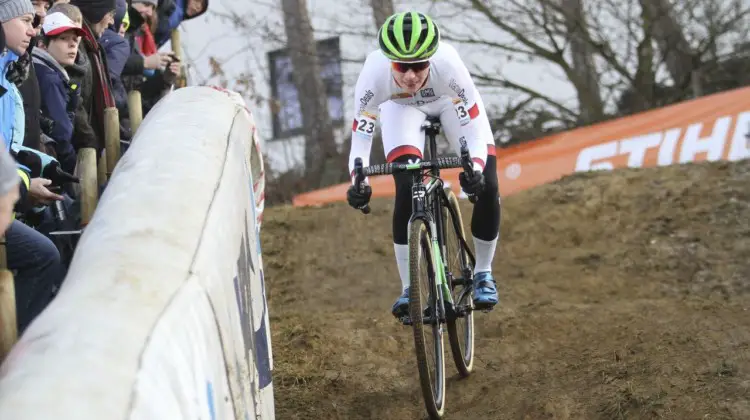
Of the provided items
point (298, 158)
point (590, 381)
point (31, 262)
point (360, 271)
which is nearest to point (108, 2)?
point (31, 262)

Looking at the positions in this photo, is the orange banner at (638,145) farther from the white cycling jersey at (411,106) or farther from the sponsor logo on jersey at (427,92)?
the sponsor logo on jersey at (427,92)

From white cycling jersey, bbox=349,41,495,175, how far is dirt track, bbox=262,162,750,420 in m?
1.48

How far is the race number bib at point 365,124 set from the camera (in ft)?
20.4

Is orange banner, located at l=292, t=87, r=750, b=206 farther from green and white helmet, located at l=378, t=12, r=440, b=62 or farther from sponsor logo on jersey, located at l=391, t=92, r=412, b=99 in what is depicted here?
green and white helmet, located at l=378, t=12, r=440, b=62

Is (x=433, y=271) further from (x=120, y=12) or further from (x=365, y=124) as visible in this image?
(x=120, y=12)

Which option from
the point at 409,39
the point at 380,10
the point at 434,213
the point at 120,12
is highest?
the point at 380,10

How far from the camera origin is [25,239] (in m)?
4.41

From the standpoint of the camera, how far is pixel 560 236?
36.6 feet

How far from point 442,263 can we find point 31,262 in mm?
2475

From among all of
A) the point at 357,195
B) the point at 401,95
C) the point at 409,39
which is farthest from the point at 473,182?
the point at 409,39

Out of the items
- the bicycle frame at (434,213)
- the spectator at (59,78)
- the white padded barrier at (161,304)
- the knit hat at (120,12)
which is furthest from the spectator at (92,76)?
the bicycle frame at (434,213)

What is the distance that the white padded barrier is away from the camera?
2559 mm

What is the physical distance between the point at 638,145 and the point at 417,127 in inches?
287

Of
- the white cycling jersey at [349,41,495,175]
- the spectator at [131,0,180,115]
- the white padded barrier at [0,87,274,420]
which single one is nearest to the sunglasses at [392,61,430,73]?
the white cycling jersey at [349,41,495,175]
